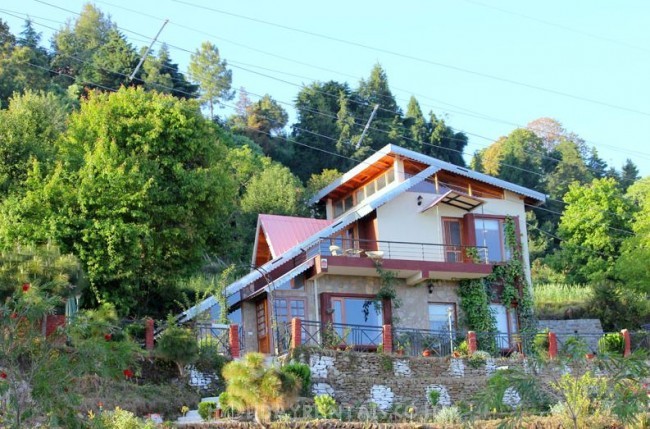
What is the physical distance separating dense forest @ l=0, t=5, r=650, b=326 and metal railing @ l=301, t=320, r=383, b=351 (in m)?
3.02

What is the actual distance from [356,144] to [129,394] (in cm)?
3930

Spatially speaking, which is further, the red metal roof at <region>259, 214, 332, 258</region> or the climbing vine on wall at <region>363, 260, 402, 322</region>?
the red metal roof at <region>259, 214, 332, 258</region>

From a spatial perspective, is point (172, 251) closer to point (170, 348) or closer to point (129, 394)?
point (170, 348)

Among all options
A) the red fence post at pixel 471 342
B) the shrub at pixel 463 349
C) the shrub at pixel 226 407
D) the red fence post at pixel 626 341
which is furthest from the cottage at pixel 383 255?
the shrub at pixel 226 407

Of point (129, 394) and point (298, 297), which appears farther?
point (298, 297)

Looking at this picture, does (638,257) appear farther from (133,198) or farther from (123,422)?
(123,422)

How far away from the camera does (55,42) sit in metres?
81.2

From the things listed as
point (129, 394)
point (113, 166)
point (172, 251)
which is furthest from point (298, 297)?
point (129, 394)

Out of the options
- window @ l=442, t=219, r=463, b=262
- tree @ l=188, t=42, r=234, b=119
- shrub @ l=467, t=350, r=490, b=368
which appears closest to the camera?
shrub @ l=467, t=350, r=490, b=368

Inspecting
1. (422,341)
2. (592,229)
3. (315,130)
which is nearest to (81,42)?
(315,130)

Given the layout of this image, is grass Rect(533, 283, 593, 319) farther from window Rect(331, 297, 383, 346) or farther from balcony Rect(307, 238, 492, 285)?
window Rect(331, 297, 383, 346)

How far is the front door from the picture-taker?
1380 inches

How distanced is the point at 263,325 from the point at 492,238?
29.1 ft

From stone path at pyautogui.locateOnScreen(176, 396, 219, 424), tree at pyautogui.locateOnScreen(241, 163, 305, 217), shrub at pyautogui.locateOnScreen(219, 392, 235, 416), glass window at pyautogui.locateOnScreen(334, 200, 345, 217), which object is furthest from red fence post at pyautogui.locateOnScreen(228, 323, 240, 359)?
tree at pyautogui.locateOnScreen(241, 163, 305, 217)
